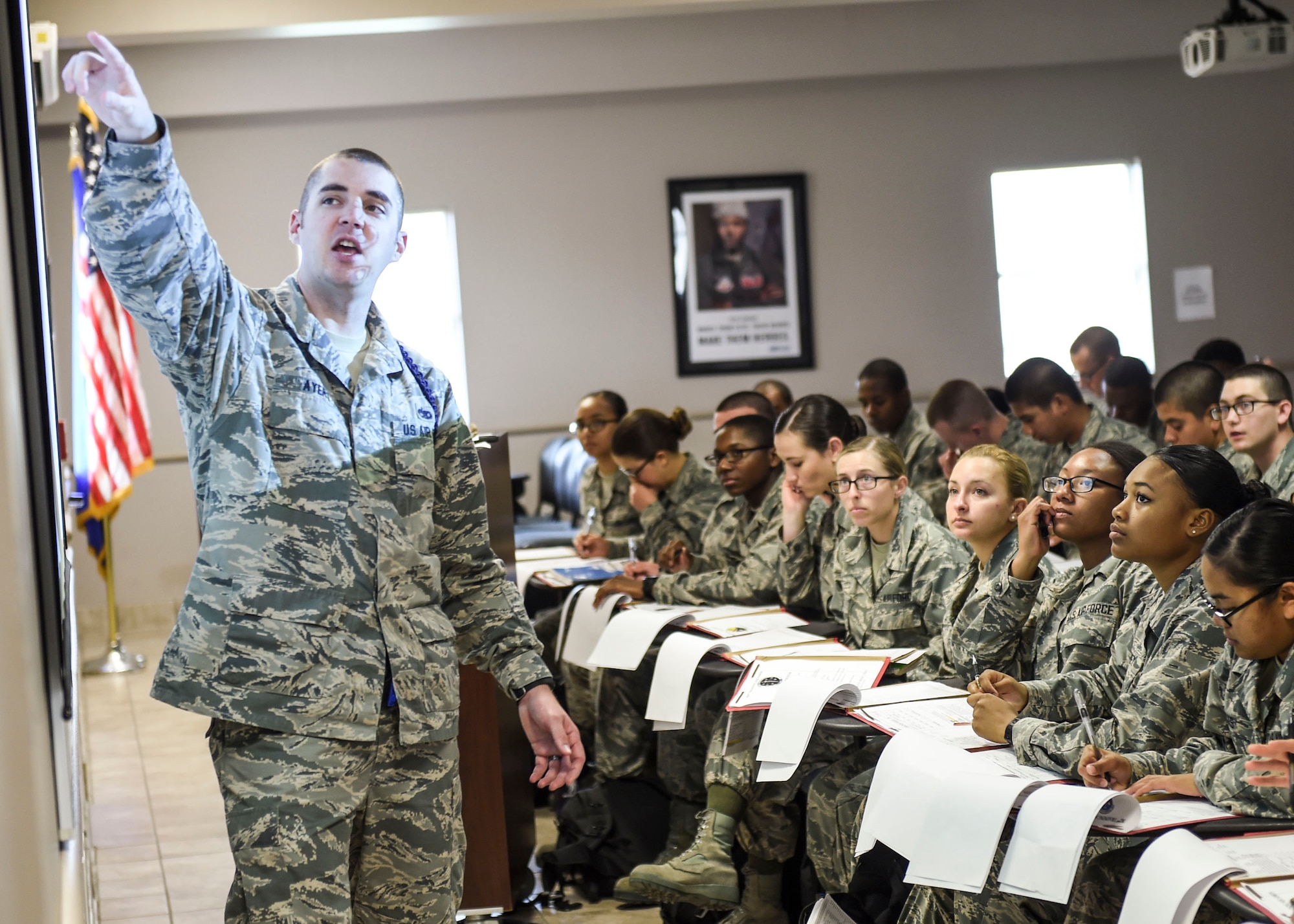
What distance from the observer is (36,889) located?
1.19 metres

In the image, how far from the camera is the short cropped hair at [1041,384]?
16.2 feet

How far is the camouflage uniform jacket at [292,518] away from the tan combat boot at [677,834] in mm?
1693

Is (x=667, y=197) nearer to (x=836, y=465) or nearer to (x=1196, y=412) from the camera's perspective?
(x=1196, y=412)

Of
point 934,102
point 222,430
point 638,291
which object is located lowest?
point 222,430

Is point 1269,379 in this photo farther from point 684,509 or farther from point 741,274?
point 741,274

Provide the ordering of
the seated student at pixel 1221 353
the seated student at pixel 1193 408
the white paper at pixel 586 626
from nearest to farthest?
the white paper at pixel 586 626 < the seated student at pixel 1193 408 < the seated student at pixel 1221 353

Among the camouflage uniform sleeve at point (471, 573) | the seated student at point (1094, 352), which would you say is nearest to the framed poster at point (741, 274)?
the seated student at point (1094, 352)

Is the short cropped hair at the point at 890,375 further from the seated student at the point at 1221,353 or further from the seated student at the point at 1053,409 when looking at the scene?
the seated student at the point at 1221,353

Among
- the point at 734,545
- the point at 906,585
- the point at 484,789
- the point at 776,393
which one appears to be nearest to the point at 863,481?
the point at 906,585

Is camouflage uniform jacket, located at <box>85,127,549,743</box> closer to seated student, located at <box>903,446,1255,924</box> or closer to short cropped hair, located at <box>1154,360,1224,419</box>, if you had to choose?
seated student, located at <box>903,446,1255,924</box>

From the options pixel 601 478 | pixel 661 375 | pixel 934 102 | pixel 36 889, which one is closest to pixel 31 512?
pixel 36 889

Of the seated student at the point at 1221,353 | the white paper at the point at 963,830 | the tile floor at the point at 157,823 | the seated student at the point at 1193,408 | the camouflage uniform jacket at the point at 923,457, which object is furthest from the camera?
the seated student at the point at 1221,353

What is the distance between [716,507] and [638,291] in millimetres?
3993

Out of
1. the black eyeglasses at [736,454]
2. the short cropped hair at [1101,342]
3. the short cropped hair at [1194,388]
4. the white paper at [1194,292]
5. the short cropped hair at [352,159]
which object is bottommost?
the black eyeglasses at [736,454]
